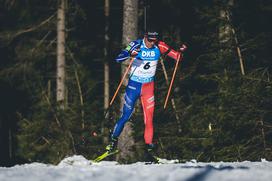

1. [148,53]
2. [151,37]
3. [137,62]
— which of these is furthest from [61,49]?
[151,37]

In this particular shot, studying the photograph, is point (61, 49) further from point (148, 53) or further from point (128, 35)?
point (148, 53)

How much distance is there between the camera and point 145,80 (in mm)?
10195

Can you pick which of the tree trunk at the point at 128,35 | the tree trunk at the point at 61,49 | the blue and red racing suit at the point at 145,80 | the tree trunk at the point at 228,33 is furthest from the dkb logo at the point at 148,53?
the tree trunk at the point at 61,49

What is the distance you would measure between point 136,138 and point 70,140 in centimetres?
310

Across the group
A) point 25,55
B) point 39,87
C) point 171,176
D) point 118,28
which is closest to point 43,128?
point 39,87

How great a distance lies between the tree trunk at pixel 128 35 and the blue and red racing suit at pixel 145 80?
194 cm

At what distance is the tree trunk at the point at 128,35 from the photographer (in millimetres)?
12078

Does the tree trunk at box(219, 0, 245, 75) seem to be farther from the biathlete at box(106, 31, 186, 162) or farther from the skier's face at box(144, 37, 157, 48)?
the skier's face at box(144, 37, 157, 48)

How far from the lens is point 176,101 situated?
13.0 metres

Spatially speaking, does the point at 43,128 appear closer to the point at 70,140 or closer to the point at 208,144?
the point at 70,140

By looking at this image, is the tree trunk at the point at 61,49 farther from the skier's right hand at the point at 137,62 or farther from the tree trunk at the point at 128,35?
the skier's right hand at the point at 137,62

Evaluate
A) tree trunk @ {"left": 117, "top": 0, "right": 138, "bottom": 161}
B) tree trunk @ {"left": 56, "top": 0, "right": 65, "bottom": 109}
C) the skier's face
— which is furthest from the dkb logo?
tree trunk @ {"left": 56, "top": 0, "right": 65, "bottom": 109}

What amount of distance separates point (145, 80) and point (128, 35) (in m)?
2.21

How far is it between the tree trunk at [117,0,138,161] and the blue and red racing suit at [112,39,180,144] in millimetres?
1939
